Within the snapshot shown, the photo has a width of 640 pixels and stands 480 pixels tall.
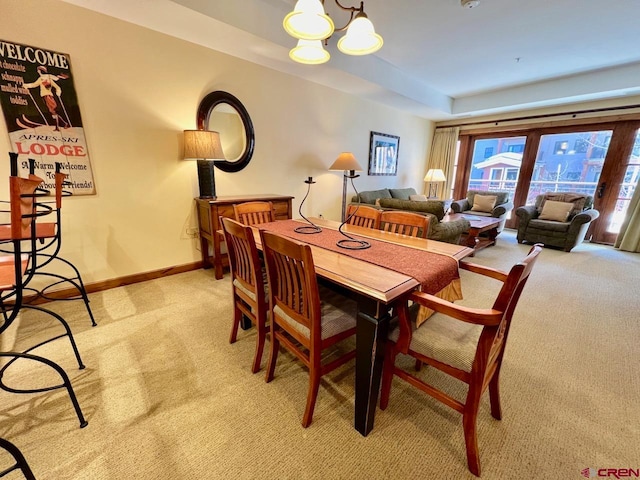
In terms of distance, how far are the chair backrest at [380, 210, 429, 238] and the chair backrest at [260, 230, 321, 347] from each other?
104cm

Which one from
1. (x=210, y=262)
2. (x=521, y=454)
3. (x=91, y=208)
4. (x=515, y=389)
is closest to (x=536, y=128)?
(x=515, y=389)

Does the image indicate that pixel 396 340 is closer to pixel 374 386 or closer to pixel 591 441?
pixel 374 386

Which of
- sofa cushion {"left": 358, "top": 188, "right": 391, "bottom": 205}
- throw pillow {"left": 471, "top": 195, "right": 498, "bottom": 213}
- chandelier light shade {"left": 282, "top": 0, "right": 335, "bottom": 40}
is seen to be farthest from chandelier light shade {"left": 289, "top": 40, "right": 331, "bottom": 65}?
throw pillow {"left": 471, "top": 195, "right": 498, "bottom": 213}

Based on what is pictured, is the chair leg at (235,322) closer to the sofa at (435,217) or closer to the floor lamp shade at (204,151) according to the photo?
the floor lamp shade at (204,151)

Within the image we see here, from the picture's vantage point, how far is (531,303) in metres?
2.57

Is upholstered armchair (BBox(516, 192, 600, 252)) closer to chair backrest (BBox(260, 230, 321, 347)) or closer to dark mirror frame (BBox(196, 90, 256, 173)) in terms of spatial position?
dark mirror frame (BBox(196, 90, 256, 173))

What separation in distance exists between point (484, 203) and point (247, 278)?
5.37m

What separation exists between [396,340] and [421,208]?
8.15 ft

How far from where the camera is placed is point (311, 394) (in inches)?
50.1

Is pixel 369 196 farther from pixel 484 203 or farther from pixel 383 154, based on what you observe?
pixel 484 203

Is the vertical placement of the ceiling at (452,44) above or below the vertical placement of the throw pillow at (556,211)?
above

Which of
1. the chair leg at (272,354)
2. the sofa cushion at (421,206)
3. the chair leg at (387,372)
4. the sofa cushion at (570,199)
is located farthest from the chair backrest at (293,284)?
the sofa cushion at (570,199)

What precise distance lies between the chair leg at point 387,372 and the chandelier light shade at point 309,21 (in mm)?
1706

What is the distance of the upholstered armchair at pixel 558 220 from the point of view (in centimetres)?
412
